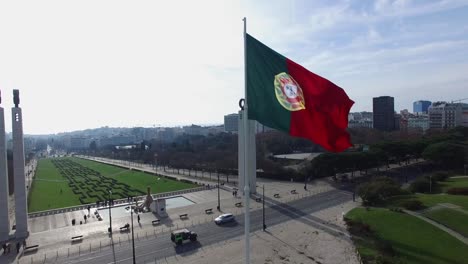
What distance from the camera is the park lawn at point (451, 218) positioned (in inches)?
1210

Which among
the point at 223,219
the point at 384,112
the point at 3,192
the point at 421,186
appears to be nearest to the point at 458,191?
the point at 421,186

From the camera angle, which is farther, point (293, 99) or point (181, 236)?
point (181, 236)

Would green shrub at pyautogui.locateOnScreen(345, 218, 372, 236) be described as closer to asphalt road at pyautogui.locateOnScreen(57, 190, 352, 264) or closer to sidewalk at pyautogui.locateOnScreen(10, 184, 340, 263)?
asphalt road at pyautogui.locateOnScreen(57, 190, 352, 264)

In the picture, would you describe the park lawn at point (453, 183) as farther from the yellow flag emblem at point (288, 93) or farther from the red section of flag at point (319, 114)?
the yellow flag emblem at point (288, 93)

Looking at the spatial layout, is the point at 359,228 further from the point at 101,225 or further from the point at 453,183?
the point at 101,225

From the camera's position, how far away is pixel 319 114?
12180 millimetres

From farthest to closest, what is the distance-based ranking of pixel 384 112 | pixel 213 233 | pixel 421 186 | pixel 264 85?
pixel 384 112 < pixel 421 186 < pixel 213 233 < pixel 264 85

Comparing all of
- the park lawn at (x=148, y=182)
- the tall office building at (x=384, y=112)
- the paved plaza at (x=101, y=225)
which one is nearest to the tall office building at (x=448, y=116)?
the tall office building at (x=384, y=112)

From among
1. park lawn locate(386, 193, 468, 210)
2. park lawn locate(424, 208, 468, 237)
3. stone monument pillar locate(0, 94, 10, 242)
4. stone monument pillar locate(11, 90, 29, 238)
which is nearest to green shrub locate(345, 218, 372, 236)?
park lawn locate(424, 208, 468, 237)

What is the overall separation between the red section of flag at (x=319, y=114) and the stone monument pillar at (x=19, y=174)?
1330 inches

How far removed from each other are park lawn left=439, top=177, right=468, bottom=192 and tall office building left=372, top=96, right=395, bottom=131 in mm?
92394

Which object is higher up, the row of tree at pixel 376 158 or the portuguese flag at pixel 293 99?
the portuguese flag at pixel 293 99

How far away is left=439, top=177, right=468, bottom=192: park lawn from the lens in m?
46.9

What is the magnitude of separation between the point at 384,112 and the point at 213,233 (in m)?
126
